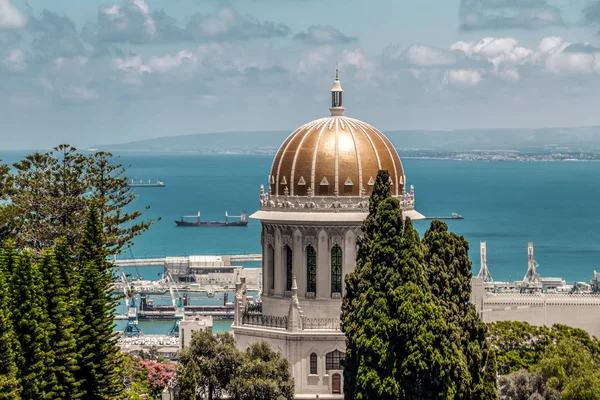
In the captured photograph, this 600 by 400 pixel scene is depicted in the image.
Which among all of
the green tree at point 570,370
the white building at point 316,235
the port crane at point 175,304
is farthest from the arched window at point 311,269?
the port crane at point 175,304

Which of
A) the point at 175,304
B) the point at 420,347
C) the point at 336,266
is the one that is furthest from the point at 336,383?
the point at 175,304

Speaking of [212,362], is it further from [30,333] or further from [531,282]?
[531,282]

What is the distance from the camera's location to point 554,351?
147ft

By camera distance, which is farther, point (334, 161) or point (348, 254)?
point (334, 161)

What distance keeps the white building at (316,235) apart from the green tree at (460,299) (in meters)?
3.43

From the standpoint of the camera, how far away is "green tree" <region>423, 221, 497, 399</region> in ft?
119

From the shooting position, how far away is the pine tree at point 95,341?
3506cm

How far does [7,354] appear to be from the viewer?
3103cm

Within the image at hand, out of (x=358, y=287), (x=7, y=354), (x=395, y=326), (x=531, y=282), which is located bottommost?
(x=7, y=354)

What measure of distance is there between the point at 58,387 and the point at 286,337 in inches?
368

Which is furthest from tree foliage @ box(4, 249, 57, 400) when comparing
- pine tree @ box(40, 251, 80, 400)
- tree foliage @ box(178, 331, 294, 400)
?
tree foliage @ box(178, 331, 294, 400)

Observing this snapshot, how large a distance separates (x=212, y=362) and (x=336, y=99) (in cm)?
1016

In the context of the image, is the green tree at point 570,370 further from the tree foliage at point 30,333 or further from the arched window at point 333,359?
the tree foliage at point 30,333

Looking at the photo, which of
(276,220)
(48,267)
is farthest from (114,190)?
(48,267)
